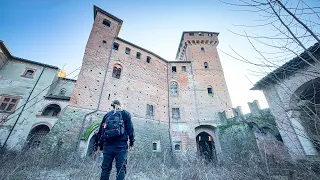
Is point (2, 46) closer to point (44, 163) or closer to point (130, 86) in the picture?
point (130, 86)

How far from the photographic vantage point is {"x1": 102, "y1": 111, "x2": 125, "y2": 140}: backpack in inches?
112

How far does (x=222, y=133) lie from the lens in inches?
473

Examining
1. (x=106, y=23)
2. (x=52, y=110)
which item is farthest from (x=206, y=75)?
(x=52, y=110)

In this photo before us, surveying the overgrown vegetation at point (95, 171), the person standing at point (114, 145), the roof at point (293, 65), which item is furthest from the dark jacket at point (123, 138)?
the roof at point (293, 65)

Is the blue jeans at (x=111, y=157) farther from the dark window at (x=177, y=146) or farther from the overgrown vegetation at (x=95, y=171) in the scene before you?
the dark window at (x=177, y=146)

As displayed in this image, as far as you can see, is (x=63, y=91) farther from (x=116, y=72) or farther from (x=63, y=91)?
(x=116, y=72)

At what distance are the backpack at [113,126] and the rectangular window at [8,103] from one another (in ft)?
49.2

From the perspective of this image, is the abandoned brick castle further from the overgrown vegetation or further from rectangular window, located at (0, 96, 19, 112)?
the overgrown vegetation

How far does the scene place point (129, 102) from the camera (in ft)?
40.8

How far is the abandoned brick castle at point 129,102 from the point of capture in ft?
31.5

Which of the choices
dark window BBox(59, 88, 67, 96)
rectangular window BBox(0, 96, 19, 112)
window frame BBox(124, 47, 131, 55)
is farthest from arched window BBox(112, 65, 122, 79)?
rectangular window BBox(0, 96, 19, 112)

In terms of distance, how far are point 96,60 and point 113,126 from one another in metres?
10.9

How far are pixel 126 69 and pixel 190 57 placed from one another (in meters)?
9.15

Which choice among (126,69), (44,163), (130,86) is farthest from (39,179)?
(126,69)
